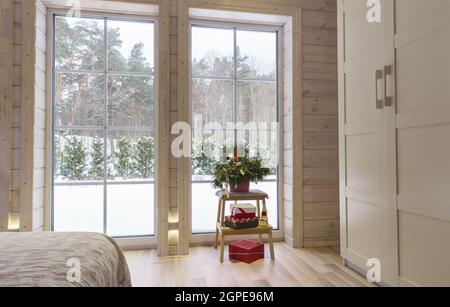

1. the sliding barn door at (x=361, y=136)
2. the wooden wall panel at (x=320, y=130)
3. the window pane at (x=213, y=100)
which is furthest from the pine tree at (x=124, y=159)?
the sliding barn door at (x=361, y=136)

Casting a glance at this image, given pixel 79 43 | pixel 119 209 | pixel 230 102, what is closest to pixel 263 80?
pixel 230 102

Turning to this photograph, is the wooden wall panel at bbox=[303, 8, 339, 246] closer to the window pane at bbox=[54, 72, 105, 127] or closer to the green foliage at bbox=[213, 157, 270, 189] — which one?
the green foliage at bbox=[213, 157, 270, 189]

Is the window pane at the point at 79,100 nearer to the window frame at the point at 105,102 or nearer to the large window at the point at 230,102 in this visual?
the window frame at the point at 105,102

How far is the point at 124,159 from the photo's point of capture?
257cm

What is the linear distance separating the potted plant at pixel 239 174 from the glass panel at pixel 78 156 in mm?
1074

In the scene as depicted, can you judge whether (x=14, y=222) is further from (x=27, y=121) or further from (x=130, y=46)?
(x=130, y=46)

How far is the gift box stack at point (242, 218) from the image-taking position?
2217 millimetres

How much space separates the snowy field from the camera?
8.23 ft

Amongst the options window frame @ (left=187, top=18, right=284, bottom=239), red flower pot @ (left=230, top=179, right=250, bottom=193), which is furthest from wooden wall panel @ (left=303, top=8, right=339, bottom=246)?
red flower pot @ (left=230, top=179, right=250, bottom=193)

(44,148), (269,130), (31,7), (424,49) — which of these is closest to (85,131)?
(44,148)

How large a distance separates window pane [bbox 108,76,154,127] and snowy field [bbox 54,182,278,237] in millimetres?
585
